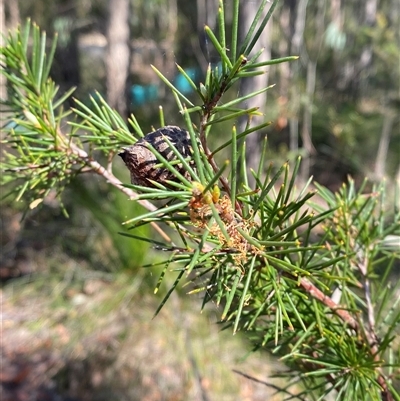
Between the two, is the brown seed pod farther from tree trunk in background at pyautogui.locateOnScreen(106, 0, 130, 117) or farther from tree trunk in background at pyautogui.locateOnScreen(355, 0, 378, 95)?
tree trunk in background at pyautogui.locateOnScreen(355, 0, 378, 95)

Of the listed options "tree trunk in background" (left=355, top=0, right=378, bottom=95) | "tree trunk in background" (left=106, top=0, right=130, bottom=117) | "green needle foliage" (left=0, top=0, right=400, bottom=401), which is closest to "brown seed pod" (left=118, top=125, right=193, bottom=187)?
"green needle foliage" (left=0, top=0, right=400, bottom=401)

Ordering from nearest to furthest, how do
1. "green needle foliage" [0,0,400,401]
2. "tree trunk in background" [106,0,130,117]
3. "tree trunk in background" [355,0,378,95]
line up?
"green needle foliage" [0,0,400,401] < "tree trunk in background" [106,0,130,117] < "tree trunk in background" [355,0,378,95]

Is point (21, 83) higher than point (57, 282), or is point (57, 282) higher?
point (21, 83)

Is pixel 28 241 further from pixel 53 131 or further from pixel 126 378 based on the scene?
pixel 53 131

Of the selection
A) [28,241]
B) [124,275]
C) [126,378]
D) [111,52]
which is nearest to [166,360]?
[126,378]

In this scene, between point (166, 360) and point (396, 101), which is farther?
point (396, 101)

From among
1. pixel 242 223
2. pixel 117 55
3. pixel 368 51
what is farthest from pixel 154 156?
pixel 368 51
